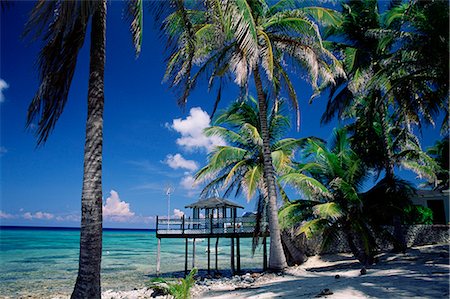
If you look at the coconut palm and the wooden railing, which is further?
the wooden railing

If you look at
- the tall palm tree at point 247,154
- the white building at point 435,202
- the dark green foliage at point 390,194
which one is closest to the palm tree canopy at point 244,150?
the tall palm tree at point 247,154

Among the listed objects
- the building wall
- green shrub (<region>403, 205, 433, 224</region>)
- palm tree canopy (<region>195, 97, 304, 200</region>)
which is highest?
palm tree canopy (<region>195, 97, 304, 200</region>)

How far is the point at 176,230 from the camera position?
869 inches

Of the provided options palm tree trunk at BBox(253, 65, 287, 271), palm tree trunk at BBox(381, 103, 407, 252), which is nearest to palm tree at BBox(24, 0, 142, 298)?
palm tree trunk at BBox(253, 65, 287, 271)

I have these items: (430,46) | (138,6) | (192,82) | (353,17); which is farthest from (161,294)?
(353,17)

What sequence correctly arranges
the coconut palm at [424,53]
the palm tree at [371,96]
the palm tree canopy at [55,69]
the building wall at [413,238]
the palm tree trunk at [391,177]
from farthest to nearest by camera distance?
the building wall at [413,238]
the palm tree at [371,96]
the palm tree trunk at [391,177]
the coconut palm at [424,53]
the palm tree canopy at [55,69]

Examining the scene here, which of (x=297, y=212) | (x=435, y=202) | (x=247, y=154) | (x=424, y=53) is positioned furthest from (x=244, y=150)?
(x=435, y=202)

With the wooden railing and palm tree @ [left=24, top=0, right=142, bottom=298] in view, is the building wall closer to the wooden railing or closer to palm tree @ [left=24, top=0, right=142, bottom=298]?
the wooden railing

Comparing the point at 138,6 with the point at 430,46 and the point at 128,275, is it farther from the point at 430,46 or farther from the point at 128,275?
the point at 128,275

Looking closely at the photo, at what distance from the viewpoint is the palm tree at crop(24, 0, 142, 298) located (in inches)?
236

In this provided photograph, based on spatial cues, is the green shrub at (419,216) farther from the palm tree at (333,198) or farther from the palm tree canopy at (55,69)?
the palm tree canopy at (55,69)

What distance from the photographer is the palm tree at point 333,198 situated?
12.8 m

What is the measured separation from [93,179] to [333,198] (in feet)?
31.5

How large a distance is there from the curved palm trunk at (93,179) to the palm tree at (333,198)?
8110 mm
